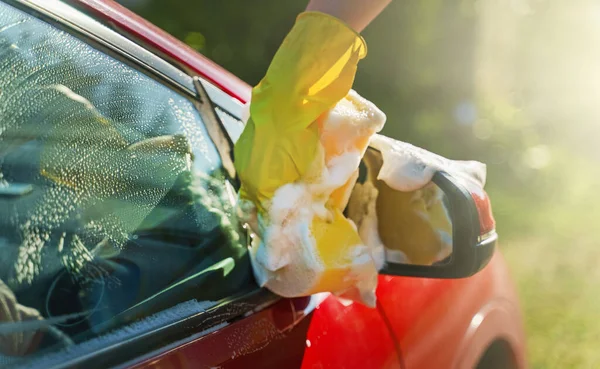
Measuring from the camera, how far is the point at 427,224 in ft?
5.57

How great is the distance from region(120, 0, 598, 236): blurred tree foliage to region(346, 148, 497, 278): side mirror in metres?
3.81

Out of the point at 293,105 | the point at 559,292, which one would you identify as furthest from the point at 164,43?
the point at 559,292

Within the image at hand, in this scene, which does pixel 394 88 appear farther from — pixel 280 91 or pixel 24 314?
pixel 24 314

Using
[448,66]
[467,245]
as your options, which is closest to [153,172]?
[467,245]

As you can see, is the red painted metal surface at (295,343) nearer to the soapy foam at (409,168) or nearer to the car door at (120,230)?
the car door at (120,230)

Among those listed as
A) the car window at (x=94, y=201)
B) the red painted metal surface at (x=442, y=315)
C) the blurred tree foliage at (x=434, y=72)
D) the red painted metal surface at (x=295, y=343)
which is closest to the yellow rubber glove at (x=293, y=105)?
the car window at (x=94, y=201)

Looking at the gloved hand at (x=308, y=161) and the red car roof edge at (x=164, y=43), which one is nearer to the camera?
the gloved hand at (x=308, y=161)

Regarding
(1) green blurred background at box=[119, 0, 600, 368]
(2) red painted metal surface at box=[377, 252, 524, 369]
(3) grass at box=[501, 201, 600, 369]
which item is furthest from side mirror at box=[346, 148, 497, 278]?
(1) green blurred background at box=[119, 0, 600, 368]

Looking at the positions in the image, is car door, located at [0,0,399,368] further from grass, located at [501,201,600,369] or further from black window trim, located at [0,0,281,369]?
grass, located at [501,201,600,369]

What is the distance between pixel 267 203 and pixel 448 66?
525cm

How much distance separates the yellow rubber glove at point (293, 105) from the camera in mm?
1465

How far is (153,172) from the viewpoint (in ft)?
4.92

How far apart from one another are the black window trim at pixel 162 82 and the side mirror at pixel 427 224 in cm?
35

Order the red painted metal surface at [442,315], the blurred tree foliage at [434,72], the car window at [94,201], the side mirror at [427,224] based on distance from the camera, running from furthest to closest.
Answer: the blurred tree foliage at [434,72] → the red painted metal surface at [442,315] → the side mirror at [427,224] → the car window at [94,201]
